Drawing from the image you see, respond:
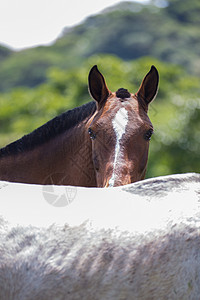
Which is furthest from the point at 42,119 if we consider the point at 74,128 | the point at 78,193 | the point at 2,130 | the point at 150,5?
the point at 150,5

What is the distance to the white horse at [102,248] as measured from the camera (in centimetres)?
139

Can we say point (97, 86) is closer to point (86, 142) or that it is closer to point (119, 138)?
point (86, 142)

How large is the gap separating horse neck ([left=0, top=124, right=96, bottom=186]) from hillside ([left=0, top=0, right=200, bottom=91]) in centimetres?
3985

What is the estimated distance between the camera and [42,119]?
15.1 meters

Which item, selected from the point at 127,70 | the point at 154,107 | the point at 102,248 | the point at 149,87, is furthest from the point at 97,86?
the point at 127,70

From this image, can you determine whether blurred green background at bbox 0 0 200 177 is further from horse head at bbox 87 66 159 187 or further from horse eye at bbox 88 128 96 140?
horse eye at bbox 88 128 96 140

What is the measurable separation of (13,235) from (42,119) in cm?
1378

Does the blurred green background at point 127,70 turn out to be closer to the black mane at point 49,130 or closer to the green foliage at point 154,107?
the green foliage at point 154,107

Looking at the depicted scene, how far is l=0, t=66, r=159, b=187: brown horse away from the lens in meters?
3.32

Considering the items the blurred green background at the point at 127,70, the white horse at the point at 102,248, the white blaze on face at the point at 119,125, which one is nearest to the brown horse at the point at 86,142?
the white blaze on face at the point at 119,125

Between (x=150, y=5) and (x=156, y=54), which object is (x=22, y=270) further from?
(x=150, y=5)

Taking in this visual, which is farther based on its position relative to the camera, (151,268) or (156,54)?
(156,54)

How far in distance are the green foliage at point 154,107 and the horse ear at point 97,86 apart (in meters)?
5.79

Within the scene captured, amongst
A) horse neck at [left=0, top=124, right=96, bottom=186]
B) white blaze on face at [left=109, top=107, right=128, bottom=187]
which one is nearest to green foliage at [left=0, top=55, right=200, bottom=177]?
horse neck at [left=0, top=124, right=96, bottom=186]
